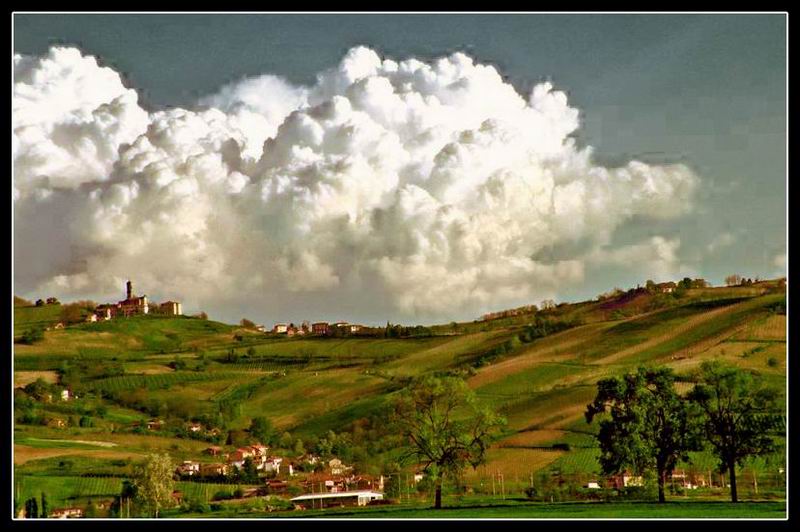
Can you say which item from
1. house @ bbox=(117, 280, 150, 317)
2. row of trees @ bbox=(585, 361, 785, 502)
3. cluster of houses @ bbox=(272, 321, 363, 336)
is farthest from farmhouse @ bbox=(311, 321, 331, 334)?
row of trees @ bbox=(585, 361, 785, 502)

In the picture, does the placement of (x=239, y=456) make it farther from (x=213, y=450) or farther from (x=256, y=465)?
(x=213, y=450)

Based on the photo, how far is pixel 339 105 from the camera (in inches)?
971

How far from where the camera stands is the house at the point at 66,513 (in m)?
21.4

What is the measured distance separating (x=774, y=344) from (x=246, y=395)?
1670 cm

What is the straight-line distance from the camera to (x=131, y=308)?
3008 centimetres

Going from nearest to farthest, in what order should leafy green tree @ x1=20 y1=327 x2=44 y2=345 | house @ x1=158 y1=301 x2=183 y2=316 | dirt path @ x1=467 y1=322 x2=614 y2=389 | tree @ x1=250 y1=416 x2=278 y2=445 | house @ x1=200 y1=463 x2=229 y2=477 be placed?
house @ x1=200 y1=463 x2=229 y2=477 → house @ x1=158 y1=301 x2=183 y2=316 → tree @ x1=250 y1=416 x2=278 y2=445 → leafy green tree @ x1=20 y1=327 x2=44 y2=345 → dirt path @ x1=467 y1=322 x2=614 y2=389

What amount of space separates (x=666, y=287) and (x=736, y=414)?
991 cm

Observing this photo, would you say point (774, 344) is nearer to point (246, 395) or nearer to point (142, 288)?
point (246, 395)

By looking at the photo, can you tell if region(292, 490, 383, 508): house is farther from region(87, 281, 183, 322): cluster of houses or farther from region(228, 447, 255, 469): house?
region(87, 281, 183, 322): cluster of houses

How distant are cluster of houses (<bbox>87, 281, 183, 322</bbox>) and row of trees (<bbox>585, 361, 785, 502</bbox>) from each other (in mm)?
12549

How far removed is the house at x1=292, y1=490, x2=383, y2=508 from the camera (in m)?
22.3

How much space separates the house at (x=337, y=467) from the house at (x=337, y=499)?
258 centimetres

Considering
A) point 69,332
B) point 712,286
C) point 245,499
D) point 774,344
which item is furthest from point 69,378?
point 774,344

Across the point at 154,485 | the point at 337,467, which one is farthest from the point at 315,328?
the point at 154,485
